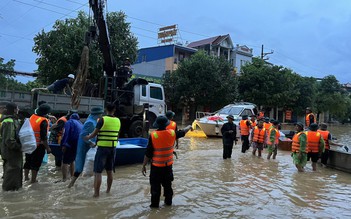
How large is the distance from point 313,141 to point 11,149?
7966 mm

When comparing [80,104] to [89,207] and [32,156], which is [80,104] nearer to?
[32,156]

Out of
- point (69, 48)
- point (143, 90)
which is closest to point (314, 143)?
point (143, 90)

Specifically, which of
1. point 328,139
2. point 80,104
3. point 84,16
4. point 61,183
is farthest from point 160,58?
point 61,183

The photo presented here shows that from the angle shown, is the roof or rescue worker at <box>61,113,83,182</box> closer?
rescue worker at <box>61,113,83,182</box>

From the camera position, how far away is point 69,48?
21.4 m

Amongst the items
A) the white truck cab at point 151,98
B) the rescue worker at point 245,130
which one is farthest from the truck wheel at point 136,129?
the rescue worker at point 245,130

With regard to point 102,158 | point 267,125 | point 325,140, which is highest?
point 267,125

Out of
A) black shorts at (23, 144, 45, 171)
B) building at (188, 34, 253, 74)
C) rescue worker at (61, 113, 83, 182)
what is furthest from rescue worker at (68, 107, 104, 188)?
building at (188, 34, 253, 74)

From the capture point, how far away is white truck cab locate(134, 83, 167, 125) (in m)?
15.6

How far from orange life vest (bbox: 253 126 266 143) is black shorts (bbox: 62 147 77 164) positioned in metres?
7.37

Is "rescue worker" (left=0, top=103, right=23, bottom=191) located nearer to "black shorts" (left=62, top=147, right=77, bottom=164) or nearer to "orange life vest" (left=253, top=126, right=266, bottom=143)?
"black shorts" (left=62, top=147, right=77, bottom=164)

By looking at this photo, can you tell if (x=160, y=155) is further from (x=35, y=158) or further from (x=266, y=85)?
(x=266, y=85)

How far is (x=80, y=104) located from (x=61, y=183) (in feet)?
20.0

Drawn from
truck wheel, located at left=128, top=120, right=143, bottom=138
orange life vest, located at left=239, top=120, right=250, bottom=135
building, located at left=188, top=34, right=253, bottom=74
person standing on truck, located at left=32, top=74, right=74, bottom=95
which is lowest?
truck wheel, located at left=128, top=120, right=143, bottom=138
